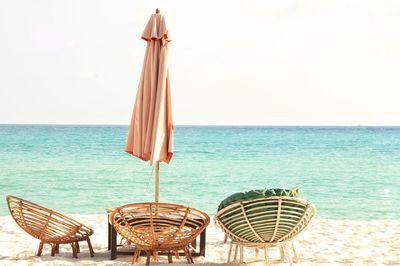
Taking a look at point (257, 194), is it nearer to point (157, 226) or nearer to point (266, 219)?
point (266, 219)

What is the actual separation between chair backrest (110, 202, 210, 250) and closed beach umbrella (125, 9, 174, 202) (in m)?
0.44

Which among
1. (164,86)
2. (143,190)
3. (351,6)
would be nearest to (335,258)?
(164,86)

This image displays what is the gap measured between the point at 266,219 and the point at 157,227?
92 cm

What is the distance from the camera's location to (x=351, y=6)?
38438 millimetres

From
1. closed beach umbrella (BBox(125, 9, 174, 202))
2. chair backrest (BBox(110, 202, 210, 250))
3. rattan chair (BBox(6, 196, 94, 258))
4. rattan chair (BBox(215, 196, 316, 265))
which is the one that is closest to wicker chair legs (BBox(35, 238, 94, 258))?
rattan chair (BBox(6, 196, 94, 258))

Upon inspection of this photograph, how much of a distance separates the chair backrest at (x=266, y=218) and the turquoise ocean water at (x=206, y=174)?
21.9 feet

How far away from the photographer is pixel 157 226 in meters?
5.13

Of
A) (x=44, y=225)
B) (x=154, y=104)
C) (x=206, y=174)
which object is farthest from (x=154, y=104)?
(x=206, y=174)

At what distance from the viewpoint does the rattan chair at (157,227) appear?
5059 mm

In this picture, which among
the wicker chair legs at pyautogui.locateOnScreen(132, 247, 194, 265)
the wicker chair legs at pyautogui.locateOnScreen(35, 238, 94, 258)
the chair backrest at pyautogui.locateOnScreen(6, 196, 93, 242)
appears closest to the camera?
the wicker chair legs at pyautogui.locateOnScreen(132, 247, 194, 265)

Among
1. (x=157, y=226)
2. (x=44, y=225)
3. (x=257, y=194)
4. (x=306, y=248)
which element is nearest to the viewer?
(x=257, y=194)

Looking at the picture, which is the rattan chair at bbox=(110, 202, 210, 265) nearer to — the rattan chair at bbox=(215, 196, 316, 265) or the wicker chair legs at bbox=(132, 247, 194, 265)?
the wicker chair legs at bbox=(132, 247, 194, 265)

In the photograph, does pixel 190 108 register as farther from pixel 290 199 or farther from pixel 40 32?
pixel 290 199

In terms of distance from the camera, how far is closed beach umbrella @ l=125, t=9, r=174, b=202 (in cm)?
549
